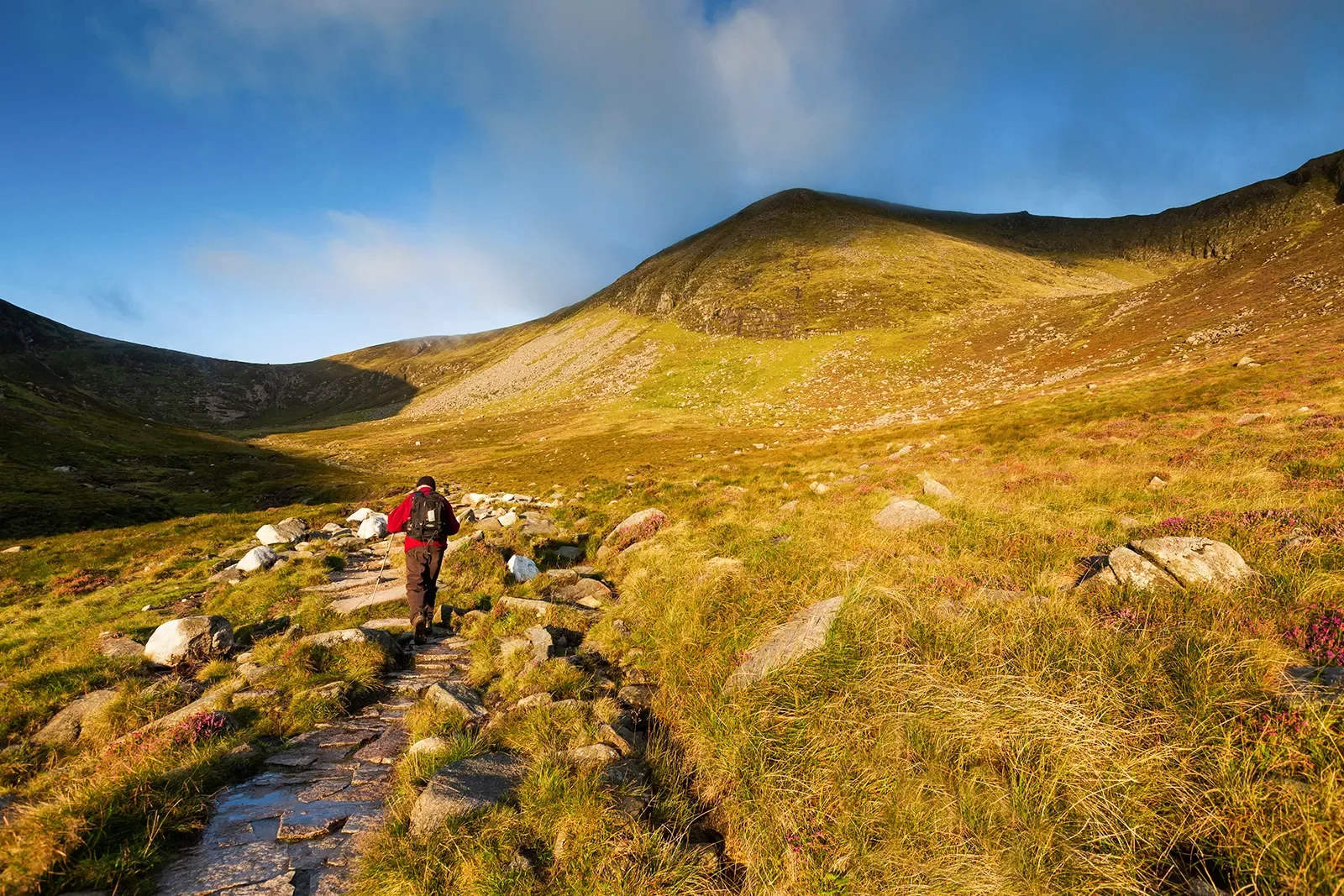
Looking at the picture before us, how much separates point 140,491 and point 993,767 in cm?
5538

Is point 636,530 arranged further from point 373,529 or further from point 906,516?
point 373,529

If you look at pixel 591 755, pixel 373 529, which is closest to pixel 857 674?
pixel 591 755

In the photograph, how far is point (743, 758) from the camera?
576 cm

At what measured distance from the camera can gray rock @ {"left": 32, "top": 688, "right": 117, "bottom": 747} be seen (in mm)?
7613

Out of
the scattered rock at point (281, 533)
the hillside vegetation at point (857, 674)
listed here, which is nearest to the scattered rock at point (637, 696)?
the hillside vegetation at point (857, 674)

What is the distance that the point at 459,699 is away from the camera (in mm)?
7918

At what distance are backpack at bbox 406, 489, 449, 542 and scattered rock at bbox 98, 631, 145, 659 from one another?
5.24 m

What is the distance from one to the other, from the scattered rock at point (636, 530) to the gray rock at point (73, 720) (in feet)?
36.6

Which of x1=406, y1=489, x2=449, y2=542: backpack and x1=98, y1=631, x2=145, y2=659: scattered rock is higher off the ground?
x1=406, y1=489, x2=449, y2=542: backpack

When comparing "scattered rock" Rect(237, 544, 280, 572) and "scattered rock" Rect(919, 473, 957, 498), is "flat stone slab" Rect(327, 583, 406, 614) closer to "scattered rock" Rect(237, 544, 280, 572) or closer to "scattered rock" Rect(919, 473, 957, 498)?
"scattered rock" Rect(237, 544, 280, 572)

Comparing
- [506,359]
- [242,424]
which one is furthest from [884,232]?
[242,424]

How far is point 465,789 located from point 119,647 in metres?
10.4

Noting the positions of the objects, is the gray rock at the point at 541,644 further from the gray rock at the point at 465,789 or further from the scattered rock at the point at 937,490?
the scattered rock at the point at 937,490

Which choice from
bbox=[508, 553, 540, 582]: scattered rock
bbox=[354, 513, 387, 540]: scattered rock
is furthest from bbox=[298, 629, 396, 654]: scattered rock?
bbox=[354, 513, 387, 540]: scattered rock
